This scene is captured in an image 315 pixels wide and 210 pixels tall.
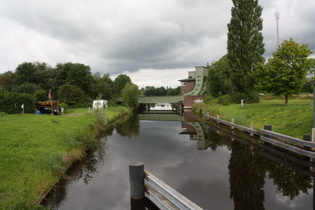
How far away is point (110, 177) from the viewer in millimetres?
9523

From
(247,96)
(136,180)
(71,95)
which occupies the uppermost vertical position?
(71,95)

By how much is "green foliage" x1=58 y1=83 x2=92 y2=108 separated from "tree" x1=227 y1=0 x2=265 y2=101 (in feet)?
91.5

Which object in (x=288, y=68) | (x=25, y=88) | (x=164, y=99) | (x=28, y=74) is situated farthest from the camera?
(x=164, y=99)

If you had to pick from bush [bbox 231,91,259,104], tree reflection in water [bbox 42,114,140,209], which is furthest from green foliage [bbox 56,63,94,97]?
tree reflection in water [bbox 42,114,140,209]

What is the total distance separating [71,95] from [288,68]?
34.9 m

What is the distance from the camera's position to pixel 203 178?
29.4 feet

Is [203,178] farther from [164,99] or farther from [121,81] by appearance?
[121,81]

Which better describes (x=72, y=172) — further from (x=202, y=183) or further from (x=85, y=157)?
(x=202, y=183)

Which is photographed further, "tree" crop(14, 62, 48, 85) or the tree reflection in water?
"tree" crop(14, 62, 48, 85)

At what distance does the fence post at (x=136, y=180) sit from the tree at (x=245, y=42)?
27.4 meters

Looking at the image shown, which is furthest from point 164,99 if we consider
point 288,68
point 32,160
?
point 32,160

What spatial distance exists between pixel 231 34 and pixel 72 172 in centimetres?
2851

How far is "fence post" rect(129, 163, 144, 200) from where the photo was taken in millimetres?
6505

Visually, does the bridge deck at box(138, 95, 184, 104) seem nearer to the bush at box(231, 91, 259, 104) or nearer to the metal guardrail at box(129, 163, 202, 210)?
the bush at box(231, 91, 259, 104)
